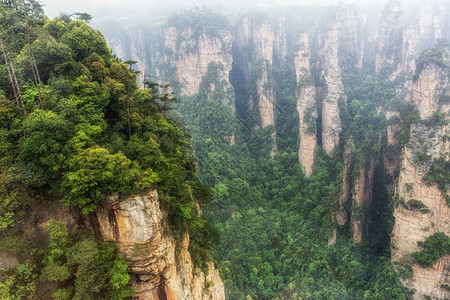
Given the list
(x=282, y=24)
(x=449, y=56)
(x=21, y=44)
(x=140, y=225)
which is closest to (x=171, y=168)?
(x=140, y=225)

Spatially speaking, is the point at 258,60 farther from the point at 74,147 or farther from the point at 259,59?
the point at 74,147

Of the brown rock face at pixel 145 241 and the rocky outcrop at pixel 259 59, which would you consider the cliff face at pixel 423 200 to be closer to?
the brown rock face at pixel 145 241

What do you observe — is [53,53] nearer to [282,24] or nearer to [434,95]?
[434,95]

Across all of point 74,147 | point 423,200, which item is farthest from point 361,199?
point 74,147

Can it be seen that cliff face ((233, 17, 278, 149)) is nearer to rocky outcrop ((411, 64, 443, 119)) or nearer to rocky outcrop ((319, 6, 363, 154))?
rocky outcrop ((319, 6, 363, 154))

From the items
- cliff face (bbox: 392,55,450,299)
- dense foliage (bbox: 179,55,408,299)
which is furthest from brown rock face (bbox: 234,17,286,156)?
cliff face (bbox: 392,55,450,299)

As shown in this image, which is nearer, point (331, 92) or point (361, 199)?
point (361, 199)
